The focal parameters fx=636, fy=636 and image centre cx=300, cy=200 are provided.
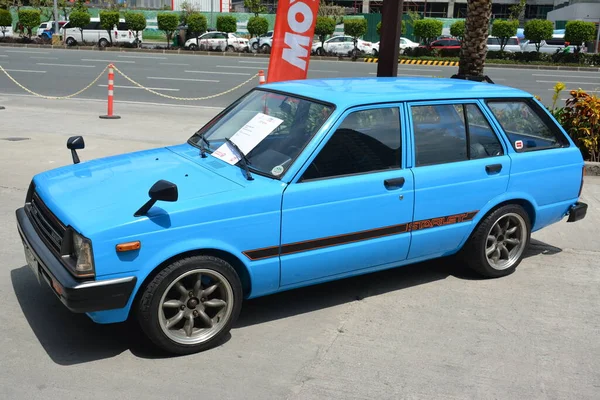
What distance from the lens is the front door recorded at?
4266 mm

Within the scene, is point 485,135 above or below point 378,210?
above

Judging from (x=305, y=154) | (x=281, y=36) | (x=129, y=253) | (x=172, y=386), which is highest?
(x=281, y=36)

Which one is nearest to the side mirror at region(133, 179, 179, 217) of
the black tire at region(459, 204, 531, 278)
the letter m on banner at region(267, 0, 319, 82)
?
the black tire at region(459, 204, 531, 278)

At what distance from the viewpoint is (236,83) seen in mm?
21547

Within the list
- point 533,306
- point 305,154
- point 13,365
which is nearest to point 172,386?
point 13,365

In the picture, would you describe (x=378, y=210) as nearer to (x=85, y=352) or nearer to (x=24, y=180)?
(x=85, y=352)

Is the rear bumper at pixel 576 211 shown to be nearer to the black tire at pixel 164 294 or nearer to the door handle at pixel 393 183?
the door handle at pixel 393 183

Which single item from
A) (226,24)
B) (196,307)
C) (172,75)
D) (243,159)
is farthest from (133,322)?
(226,24)

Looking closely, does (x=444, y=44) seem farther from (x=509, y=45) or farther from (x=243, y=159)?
(x=243, y=159)

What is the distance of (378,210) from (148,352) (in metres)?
1.84

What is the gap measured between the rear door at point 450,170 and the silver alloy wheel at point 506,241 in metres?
0.33

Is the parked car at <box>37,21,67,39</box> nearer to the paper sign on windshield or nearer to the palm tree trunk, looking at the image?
the palm tree trunk

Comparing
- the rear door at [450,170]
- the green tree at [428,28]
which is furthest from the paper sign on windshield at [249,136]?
the green tree at [428,28]

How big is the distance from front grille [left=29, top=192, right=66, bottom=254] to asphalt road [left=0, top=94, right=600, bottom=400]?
657 mm
